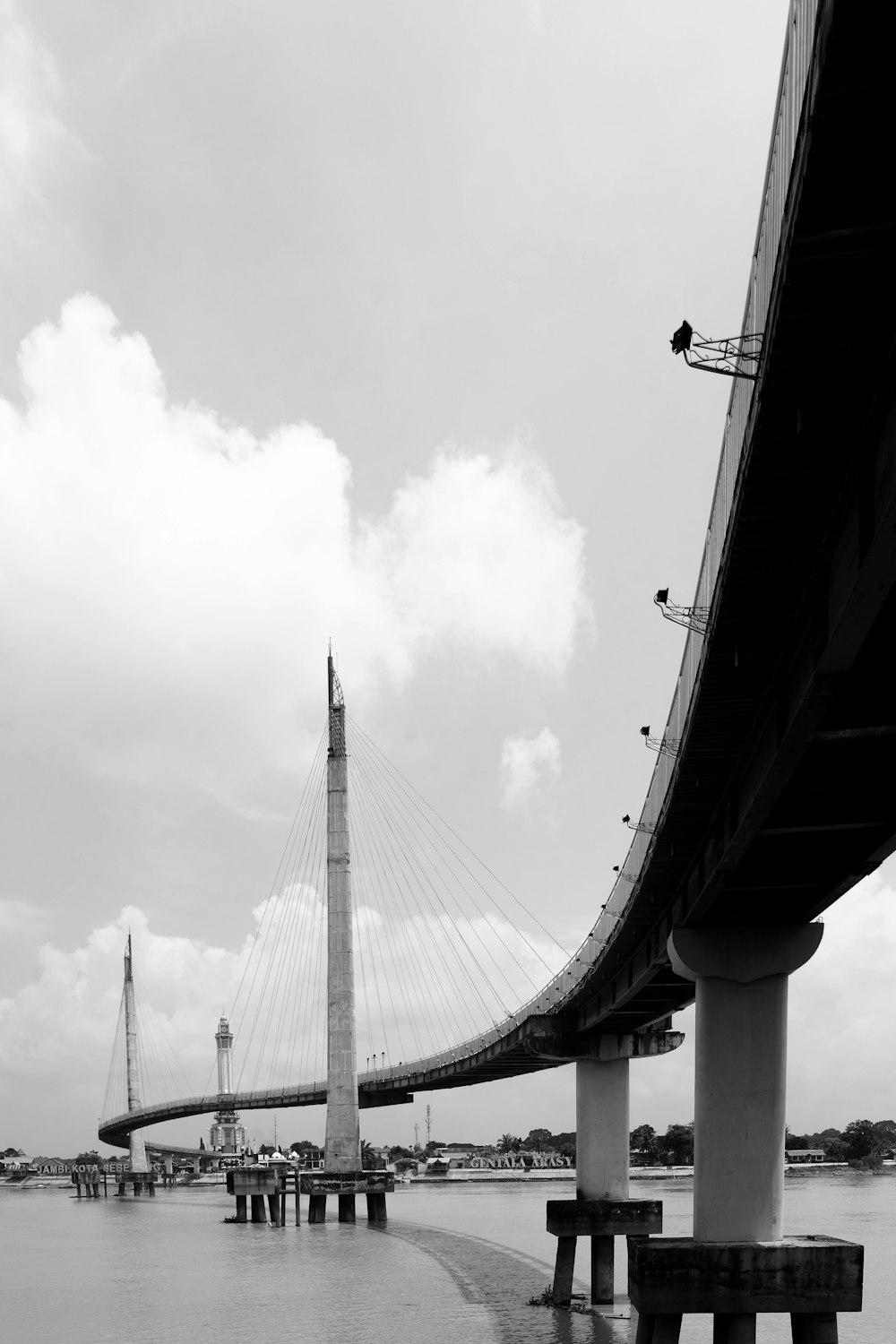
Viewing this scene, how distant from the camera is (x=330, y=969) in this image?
87.6m

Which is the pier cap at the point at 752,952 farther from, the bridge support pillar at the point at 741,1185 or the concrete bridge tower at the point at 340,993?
the concrete bridge tower at the point at 340,993

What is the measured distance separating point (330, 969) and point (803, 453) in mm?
77970

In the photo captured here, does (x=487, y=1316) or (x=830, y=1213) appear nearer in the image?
(x=487, y=1316)

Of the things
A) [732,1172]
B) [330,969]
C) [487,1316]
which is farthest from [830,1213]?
[732,1172]

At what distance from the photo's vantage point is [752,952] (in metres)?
28.4

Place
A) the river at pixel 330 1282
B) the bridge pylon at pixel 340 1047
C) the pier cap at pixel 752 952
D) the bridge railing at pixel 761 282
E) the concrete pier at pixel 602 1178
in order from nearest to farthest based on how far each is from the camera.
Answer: the bridge railing at pixel 761 282 → the pier cap at pixel 752 952 → the river at pixel 330 1282 → the concrete pier at pixel 602 1178 → the bridge pylon at pixel 340 1047

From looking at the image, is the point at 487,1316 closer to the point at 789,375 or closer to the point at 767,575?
the point at 767,575

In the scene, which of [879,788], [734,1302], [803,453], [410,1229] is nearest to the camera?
[803,453]

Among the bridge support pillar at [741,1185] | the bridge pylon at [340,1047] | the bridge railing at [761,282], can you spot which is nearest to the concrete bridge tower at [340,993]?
the bridge pylon at [340,1047]

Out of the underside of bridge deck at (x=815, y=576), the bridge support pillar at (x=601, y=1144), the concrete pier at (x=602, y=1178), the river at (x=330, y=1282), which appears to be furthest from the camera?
the bridge support pillar at (x=601, y=1144)

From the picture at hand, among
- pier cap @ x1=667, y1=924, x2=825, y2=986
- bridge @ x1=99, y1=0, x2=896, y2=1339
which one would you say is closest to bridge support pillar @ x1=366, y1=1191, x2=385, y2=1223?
bridge @ x1=99, y1=0, x2=896, y2=1339

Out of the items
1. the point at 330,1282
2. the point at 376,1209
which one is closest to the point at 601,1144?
the point at 330,1282

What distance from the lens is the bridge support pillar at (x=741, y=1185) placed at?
82.4 feet

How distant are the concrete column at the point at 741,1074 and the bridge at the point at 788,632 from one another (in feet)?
0.16
